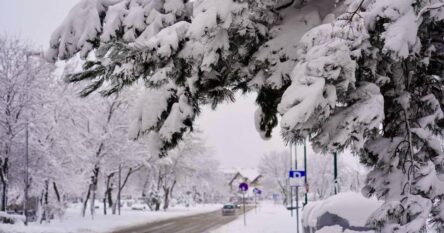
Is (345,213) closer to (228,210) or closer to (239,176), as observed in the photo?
(228,210)

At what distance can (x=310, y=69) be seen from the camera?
3037mm

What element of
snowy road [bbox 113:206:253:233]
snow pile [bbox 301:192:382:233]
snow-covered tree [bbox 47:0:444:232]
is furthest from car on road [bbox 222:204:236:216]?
snow-covered tree [bbox 47:0:444:232]

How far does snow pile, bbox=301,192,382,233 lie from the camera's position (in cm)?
715

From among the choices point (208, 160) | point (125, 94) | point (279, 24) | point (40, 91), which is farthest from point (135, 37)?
point (208, 160)

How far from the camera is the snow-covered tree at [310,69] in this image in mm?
3037

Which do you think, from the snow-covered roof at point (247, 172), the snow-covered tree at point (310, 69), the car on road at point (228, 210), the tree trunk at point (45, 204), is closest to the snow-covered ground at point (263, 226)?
the car on road at point (228, 210)

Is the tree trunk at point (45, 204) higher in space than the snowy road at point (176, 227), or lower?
higher

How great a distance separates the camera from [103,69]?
492cm

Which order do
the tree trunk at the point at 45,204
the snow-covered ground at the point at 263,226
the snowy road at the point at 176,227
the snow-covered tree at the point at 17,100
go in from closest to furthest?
the snow-covered tree at the point at 17,100
the snow-covered ground at the point at 263,226
the snowy road at the point at 176,227
the tree trunk at the point at 45,204

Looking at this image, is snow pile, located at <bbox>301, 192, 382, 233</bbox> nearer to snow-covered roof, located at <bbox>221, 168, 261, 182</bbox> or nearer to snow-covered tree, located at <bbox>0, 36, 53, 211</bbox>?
snow-covered tree, located at <bbox>0, 36, 53, 211</bbox>

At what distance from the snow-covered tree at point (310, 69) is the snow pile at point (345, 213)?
292cm

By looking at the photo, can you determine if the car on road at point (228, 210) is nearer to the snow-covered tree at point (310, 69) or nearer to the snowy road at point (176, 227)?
the snowy road at point (176, 227)

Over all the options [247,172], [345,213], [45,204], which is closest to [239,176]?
[247,172]

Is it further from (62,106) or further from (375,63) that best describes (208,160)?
(375,63)
